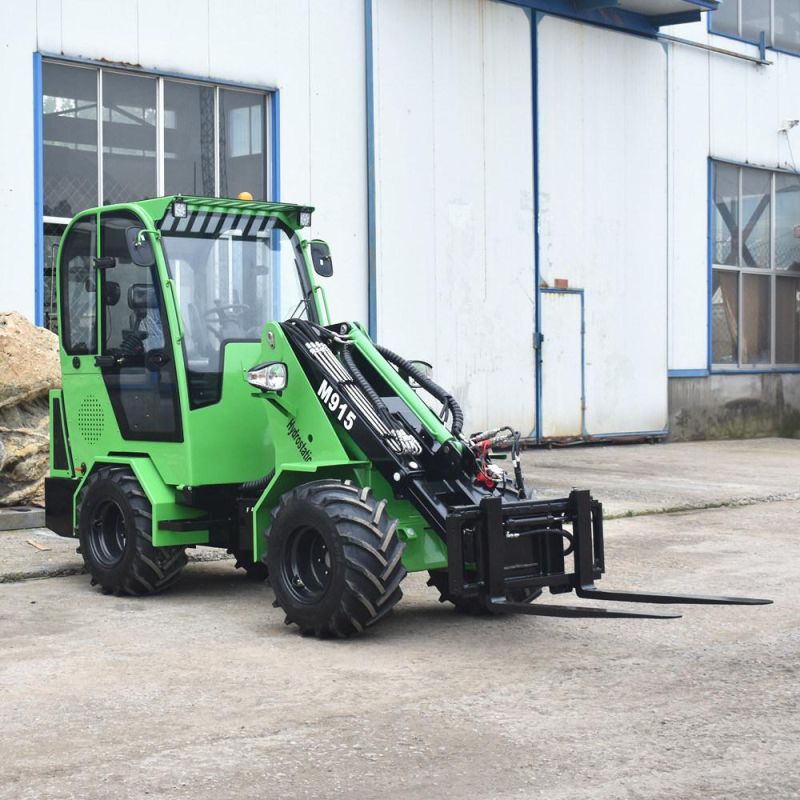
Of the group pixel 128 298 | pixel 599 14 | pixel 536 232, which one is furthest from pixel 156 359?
pixel 599 14

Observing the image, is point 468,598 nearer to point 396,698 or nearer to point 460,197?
point 396,698

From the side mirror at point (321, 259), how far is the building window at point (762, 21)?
49.6 ft

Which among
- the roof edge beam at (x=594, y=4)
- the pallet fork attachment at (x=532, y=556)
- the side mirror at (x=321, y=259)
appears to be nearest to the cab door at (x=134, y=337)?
the side mirror at (x=321, y=259)

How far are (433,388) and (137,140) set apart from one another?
8214 millimetres

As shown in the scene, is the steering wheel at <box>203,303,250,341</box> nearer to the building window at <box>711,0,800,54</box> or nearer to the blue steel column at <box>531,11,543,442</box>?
the blue steel column at <box>531,11,543,442</box>

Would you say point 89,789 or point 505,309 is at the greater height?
point 505,309

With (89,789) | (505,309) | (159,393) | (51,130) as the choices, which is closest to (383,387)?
(159,393)

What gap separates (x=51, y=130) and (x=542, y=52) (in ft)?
25.2

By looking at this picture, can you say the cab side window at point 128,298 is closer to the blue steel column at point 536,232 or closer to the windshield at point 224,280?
the windshield at point 224,280

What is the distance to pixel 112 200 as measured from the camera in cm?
1468

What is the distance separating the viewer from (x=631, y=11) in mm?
20250

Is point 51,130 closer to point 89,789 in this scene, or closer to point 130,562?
point 130,562

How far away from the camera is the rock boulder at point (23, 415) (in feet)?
37.1

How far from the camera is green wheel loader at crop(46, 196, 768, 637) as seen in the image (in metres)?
6.94
